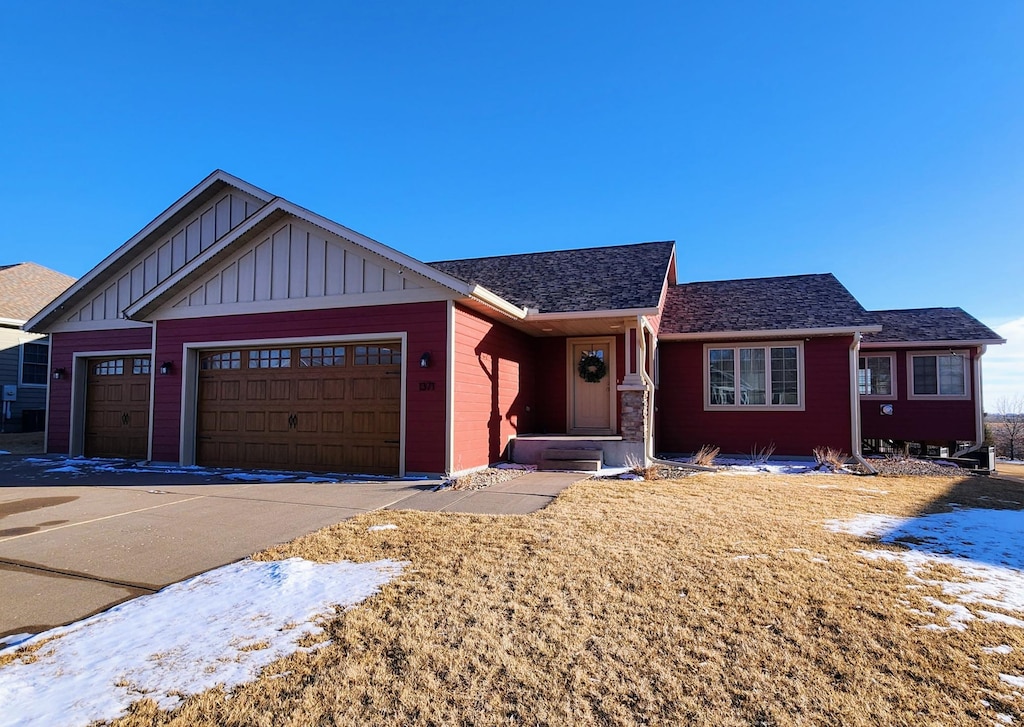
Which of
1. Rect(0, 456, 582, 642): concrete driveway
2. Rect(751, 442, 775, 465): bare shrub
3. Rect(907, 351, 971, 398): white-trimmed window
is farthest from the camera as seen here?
Rect(907, 351, 971, 398): white-trimmed window

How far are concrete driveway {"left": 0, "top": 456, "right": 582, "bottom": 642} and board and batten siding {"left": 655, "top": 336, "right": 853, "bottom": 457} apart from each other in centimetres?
469

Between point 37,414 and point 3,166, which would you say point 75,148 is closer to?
point 3,166

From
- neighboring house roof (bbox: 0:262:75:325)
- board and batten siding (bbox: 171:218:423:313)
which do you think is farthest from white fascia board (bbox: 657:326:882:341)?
neighboring house roof (bbox: 0:262:75:325)

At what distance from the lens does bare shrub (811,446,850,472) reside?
10267mm

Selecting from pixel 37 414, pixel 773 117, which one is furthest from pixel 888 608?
pixel 37 414

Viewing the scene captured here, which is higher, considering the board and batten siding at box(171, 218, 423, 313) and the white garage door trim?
the board and batten siding at box(171, 218, 423, 313)

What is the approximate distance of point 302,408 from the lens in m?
9.69

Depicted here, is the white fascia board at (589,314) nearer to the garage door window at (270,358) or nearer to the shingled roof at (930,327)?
the garage door window at (270,358)

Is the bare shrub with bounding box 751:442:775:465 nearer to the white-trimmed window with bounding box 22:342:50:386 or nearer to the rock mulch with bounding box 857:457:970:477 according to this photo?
the rock mulch with bounding box 857:457:970:477

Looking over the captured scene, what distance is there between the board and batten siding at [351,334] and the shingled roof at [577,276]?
131 cm

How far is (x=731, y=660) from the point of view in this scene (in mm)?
2760

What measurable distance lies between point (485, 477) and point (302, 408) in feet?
12.3

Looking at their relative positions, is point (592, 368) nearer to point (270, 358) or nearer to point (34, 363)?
point (270, 358)

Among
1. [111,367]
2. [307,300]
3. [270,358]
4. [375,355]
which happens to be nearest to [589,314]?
[375,355]
